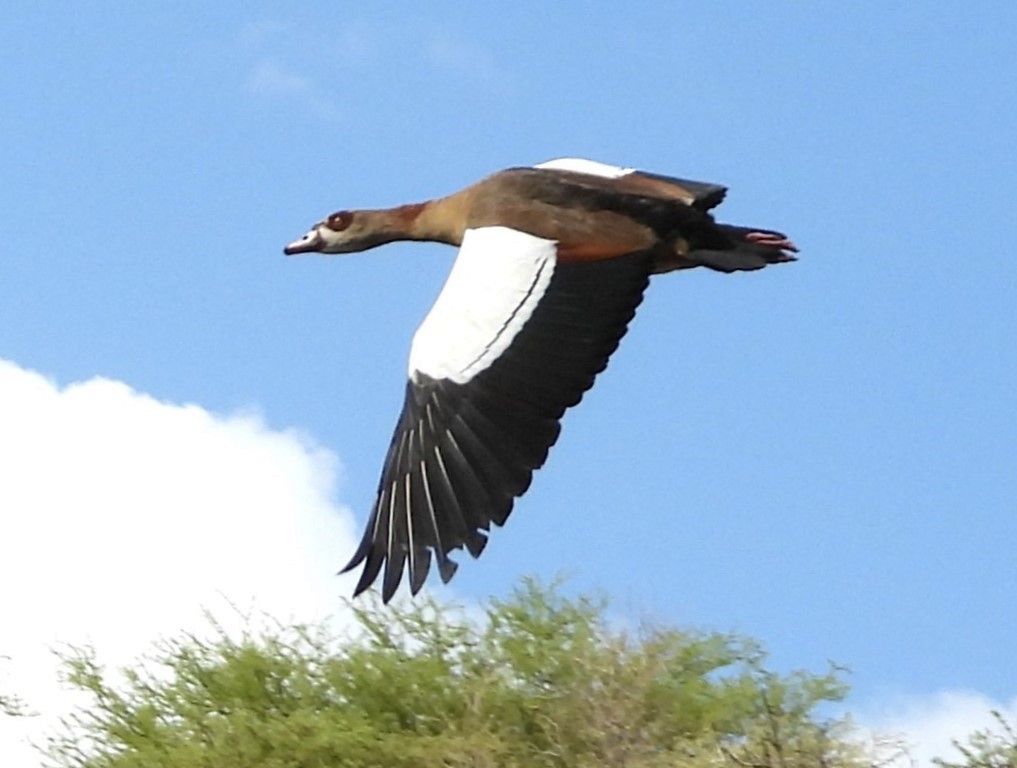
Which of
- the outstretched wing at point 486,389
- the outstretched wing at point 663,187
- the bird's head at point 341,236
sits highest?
the bird's head at point 341,236

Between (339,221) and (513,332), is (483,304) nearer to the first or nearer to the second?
(513,332)

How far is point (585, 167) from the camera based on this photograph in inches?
375

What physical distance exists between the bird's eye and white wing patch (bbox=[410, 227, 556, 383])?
6.36ft

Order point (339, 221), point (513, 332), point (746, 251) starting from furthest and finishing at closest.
→ point (339, 221)
point (746, 251)
point (513, 332)

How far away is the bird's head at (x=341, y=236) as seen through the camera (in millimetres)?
10656

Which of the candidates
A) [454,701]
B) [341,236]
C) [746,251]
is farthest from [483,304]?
[454,701]

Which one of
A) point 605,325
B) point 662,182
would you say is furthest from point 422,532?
point 662,182

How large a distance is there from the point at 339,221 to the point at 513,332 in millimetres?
2572

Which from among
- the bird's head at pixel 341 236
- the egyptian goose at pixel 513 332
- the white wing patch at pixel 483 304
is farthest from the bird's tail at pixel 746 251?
the bird's head at pixel 341 236

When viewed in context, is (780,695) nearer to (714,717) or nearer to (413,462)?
(714,717)

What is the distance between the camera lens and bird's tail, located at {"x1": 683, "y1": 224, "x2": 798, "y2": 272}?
30.8 ft

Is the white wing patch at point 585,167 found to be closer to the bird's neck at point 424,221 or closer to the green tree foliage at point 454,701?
the bird's neck at point 424,221

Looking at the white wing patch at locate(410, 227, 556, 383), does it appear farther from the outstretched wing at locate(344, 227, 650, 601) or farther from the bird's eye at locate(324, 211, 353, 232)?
the bird's eye at locate(324, 211, 353, 232)

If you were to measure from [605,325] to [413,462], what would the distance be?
0.90 m
